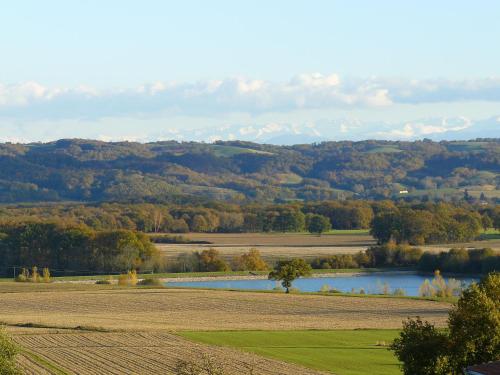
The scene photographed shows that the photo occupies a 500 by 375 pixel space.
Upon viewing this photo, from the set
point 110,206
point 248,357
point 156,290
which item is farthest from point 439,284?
point 110,206

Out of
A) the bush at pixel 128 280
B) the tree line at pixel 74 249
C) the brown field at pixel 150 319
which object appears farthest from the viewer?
the tree line at pixel 74 249

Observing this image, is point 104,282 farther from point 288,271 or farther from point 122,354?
point 122,354

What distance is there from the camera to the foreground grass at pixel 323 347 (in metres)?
36.7

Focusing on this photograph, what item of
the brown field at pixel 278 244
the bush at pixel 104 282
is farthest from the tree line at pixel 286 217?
the bush at pixel 104 282

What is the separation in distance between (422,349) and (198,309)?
35.3 meters

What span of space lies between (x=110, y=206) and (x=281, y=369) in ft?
432

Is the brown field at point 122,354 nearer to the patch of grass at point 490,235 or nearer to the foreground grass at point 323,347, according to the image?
the foreground grass at point 323,347

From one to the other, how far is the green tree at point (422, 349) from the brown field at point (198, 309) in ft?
76.3

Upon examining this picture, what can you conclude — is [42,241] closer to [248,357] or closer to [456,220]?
[456,220]

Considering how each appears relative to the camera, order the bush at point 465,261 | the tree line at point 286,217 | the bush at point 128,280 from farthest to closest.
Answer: the tree line at point 286,217, the bush at point 465,261, the bush at point 128,280

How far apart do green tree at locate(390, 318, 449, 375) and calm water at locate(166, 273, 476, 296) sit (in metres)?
Answer: 52.5

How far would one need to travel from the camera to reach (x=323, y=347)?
42.5 metres

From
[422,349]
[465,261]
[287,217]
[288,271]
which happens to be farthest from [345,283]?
[422,349]

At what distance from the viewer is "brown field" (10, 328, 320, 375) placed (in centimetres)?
3459
